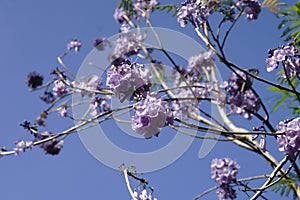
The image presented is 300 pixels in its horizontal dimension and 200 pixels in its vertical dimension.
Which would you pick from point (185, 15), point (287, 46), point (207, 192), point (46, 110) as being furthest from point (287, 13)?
point (46, 110)

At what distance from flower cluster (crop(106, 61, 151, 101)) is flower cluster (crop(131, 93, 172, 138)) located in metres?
0.09

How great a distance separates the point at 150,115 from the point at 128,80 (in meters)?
0.18

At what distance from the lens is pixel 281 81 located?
122 inches

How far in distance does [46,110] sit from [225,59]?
2251 mm

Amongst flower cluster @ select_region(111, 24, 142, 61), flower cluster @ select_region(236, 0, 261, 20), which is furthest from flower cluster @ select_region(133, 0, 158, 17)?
flower cluster @ select_region(236, 0, 261, 20)

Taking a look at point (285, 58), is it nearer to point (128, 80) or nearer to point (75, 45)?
point (128, 80)

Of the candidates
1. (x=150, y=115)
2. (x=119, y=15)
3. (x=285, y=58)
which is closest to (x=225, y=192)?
(x=285, y=58)

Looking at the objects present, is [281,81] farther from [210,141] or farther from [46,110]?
[46,110]

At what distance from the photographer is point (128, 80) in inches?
65.9

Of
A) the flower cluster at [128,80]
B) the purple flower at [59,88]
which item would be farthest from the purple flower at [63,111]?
the flower cluster at [128,80]

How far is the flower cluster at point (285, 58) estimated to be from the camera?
1.88 meters

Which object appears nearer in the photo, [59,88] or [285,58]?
[285,58]

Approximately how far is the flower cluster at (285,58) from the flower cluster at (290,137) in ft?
1.14

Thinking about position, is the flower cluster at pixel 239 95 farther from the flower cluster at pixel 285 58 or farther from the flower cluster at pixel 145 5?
the flower cluster at pixel 285 58
